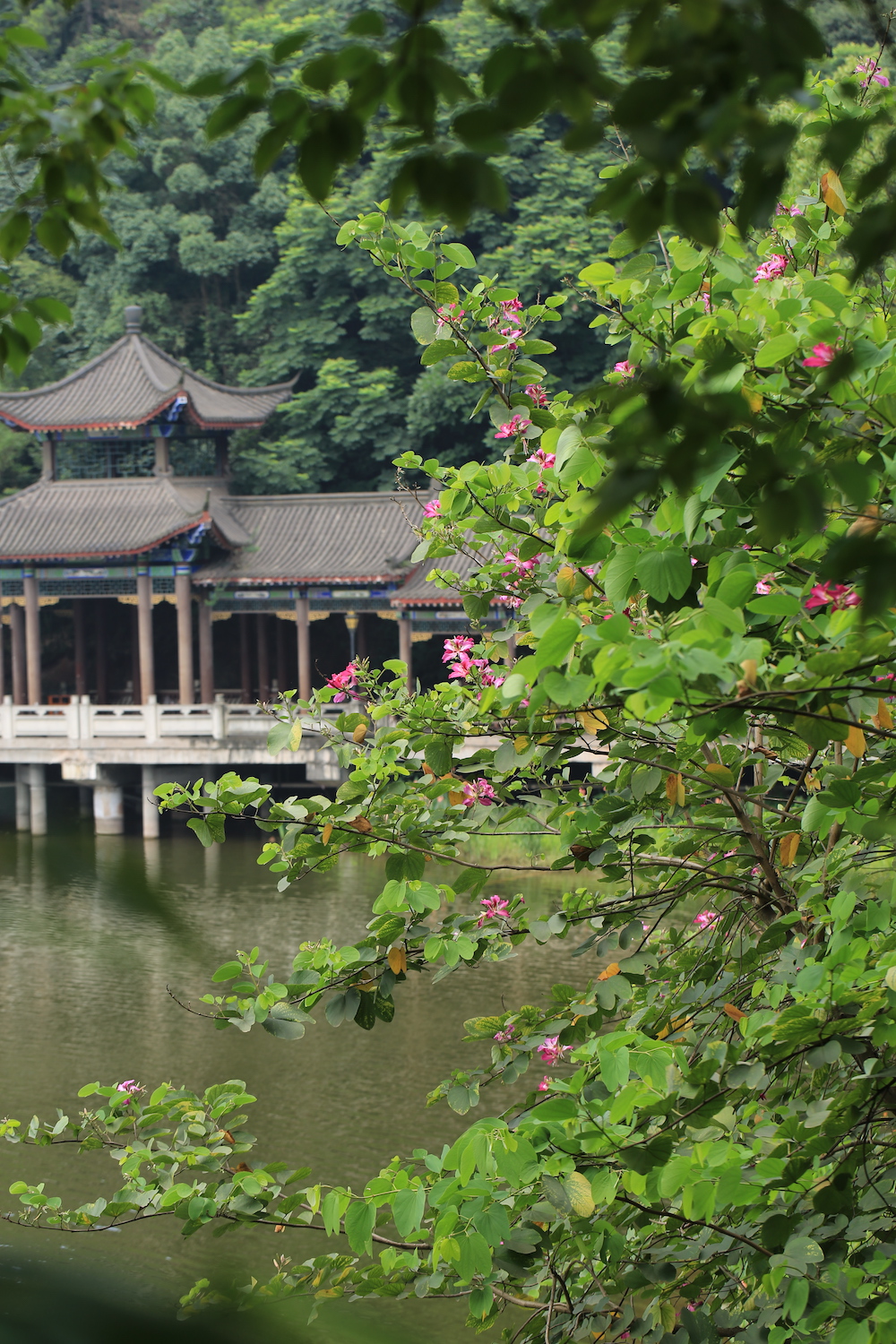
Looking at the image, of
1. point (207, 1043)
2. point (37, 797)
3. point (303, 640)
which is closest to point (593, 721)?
point (207, 1043)

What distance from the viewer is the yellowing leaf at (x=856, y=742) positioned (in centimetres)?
191

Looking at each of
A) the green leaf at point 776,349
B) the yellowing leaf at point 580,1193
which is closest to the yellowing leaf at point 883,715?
the green leaf at point 776,349

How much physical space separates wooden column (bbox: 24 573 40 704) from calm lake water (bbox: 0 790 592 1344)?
5.87m

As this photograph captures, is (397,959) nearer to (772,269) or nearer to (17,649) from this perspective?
(772,269)

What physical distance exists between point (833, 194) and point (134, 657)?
934 inches

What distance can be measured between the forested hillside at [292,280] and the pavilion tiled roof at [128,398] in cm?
308

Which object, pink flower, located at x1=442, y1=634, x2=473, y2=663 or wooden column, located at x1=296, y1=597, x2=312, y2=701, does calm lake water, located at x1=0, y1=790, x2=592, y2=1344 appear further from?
wooden column, located at x1=296, y1=597, x2=312, y2=701

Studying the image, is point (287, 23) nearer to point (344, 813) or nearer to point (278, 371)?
point (278, 371)

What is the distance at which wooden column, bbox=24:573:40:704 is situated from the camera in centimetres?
2072

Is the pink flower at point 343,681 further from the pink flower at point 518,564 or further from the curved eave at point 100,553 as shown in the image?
the curved eave at point 100,553

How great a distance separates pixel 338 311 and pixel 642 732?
26426 millimetres

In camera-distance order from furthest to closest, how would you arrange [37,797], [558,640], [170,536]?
[170,536], [37,797], [558,640]

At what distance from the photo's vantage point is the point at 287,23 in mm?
30375

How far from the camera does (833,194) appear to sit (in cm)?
255
